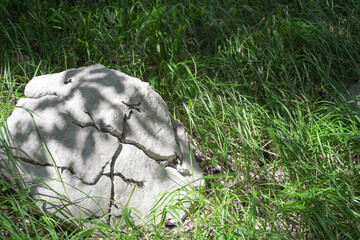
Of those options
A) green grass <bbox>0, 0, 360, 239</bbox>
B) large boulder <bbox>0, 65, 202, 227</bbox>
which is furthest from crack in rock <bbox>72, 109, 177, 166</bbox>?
green grass <bbox>0, 0, 360, 239</bbox>

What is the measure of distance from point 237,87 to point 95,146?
123 cm

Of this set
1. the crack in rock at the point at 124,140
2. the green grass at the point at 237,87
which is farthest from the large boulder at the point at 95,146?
the green grass at the point at 237,87

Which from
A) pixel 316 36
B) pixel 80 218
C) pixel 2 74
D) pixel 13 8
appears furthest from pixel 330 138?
pixel 13 8

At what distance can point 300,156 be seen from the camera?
6.75 ft

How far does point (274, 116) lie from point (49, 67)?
180 centimetres

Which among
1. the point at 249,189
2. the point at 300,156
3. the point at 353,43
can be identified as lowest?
the point at 249,189

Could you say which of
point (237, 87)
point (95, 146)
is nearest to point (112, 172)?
point (95, 146)

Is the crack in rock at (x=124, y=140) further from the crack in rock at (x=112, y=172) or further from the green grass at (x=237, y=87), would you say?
the green grass at (x=237, y=87)

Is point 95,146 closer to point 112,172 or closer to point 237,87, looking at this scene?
point 112,172

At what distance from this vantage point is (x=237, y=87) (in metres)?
2.59

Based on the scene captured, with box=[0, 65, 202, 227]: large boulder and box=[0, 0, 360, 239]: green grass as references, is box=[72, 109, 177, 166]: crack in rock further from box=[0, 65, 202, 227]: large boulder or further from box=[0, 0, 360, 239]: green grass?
box=[0, 0, 360, 239]: green grass

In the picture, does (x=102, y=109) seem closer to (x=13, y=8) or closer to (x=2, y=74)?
(x=2, y=74)

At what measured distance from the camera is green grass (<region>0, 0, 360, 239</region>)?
A: 5.86 ft

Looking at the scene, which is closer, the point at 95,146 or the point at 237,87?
the point at 95,146
